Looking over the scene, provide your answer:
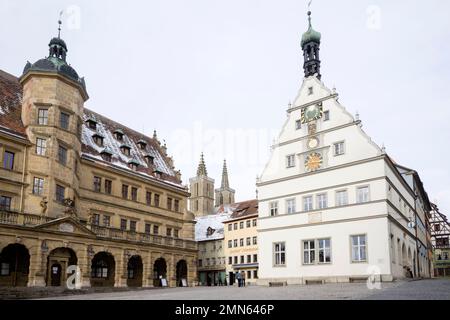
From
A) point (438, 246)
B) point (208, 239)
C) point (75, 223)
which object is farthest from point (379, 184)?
point (438, 246)

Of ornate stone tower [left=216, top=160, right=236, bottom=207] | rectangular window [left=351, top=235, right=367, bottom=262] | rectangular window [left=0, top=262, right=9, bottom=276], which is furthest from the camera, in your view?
ornate stone tower [left=216, top=160, right=236, bottom=207]

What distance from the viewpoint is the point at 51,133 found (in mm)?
38031

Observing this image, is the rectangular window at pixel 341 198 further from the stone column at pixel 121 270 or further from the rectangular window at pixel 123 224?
the rectangular window at pixel 123 224

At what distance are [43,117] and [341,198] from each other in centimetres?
2530

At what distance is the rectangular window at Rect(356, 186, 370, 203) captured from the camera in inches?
1366

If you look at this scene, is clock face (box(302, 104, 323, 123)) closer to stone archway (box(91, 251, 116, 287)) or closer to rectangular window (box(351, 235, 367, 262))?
rectangular window (box(351, 235, 367, 262))

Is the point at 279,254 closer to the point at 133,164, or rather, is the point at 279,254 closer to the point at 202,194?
the point at 133,164

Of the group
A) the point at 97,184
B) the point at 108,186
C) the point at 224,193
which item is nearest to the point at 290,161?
the point at 108,186

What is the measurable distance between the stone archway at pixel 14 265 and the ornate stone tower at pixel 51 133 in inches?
128

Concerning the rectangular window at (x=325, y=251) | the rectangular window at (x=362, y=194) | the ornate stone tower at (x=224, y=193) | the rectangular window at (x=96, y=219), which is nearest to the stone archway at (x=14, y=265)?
→ the rectangular window at (x=96, y=219)

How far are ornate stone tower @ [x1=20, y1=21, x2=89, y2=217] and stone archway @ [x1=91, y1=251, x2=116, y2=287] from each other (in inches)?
231

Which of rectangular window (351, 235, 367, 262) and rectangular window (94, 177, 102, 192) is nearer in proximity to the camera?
rectangular window (351, 235, 367, 262)

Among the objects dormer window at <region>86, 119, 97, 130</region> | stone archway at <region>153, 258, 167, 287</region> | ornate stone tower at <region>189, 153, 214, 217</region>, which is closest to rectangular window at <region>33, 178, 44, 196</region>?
dormer window at <region>86, 119, 97, 130</region>
